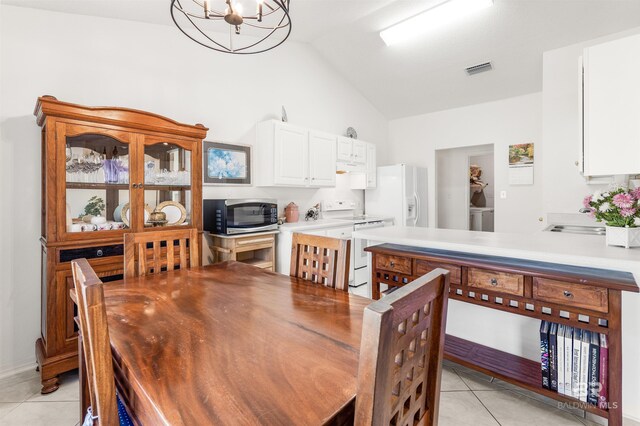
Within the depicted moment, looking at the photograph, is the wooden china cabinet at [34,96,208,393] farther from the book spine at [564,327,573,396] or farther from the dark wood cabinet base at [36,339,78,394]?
the book spine at [564,327,573,396]

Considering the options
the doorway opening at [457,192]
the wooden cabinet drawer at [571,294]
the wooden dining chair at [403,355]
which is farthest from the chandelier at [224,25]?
the doorway opening at [457,192]

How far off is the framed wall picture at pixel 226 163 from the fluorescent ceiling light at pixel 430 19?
2205 mm

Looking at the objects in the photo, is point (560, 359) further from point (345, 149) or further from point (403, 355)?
point (345, 149)

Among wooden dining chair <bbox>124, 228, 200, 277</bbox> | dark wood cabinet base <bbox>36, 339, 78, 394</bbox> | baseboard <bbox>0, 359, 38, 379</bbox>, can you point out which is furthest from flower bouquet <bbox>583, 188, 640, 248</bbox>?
baseboard <bbox>0, 359, 38, 379</bbox>

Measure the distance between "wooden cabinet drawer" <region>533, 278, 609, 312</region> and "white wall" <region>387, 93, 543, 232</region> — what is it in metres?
3.35

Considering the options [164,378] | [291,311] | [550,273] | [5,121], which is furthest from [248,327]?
[5,121]

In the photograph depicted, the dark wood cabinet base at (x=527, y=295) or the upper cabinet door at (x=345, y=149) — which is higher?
the upper cabinet door at (x=345, y=149)

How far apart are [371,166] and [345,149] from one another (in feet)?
2.34

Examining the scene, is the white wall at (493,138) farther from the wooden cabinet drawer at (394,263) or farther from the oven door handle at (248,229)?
the wooden cabinet drawer at (394,263)

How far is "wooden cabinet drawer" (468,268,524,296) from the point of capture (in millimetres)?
1679

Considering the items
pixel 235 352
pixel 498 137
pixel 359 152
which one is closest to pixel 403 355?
pixel 235 352

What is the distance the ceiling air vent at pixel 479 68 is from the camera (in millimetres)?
4016

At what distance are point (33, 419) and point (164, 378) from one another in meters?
1.77

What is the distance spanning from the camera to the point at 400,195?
4.85 meters
